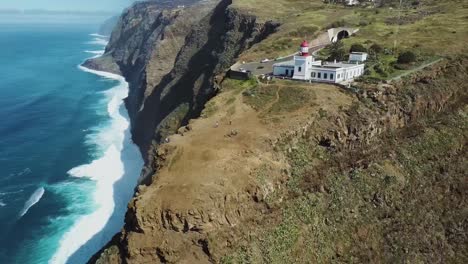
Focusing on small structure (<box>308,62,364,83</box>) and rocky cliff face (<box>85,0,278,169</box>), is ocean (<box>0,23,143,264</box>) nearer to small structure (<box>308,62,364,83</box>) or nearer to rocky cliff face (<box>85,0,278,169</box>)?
rocky cliff face (<box>85,0,278,169</box>)

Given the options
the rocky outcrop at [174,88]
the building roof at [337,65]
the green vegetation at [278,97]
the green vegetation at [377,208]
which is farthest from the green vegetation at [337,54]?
the green vegetation at [377,208]

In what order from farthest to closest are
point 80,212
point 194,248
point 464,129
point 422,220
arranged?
point 80,212 → point 464,129 → point 422,220 → point 194,248

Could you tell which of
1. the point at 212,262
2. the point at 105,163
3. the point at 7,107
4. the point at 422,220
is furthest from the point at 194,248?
the point at 7,107

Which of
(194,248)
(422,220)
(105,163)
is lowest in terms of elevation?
(105,163)

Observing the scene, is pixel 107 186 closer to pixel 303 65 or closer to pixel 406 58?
pixel 303 65

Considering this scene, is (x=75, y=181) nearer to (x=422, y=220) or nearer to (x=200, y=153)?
(x=200, y=153)

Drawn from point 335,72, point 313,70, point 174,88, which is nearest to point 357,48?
point 313,70

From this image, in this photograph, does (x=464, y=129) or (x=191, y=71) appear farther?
(x=191, y=71)
